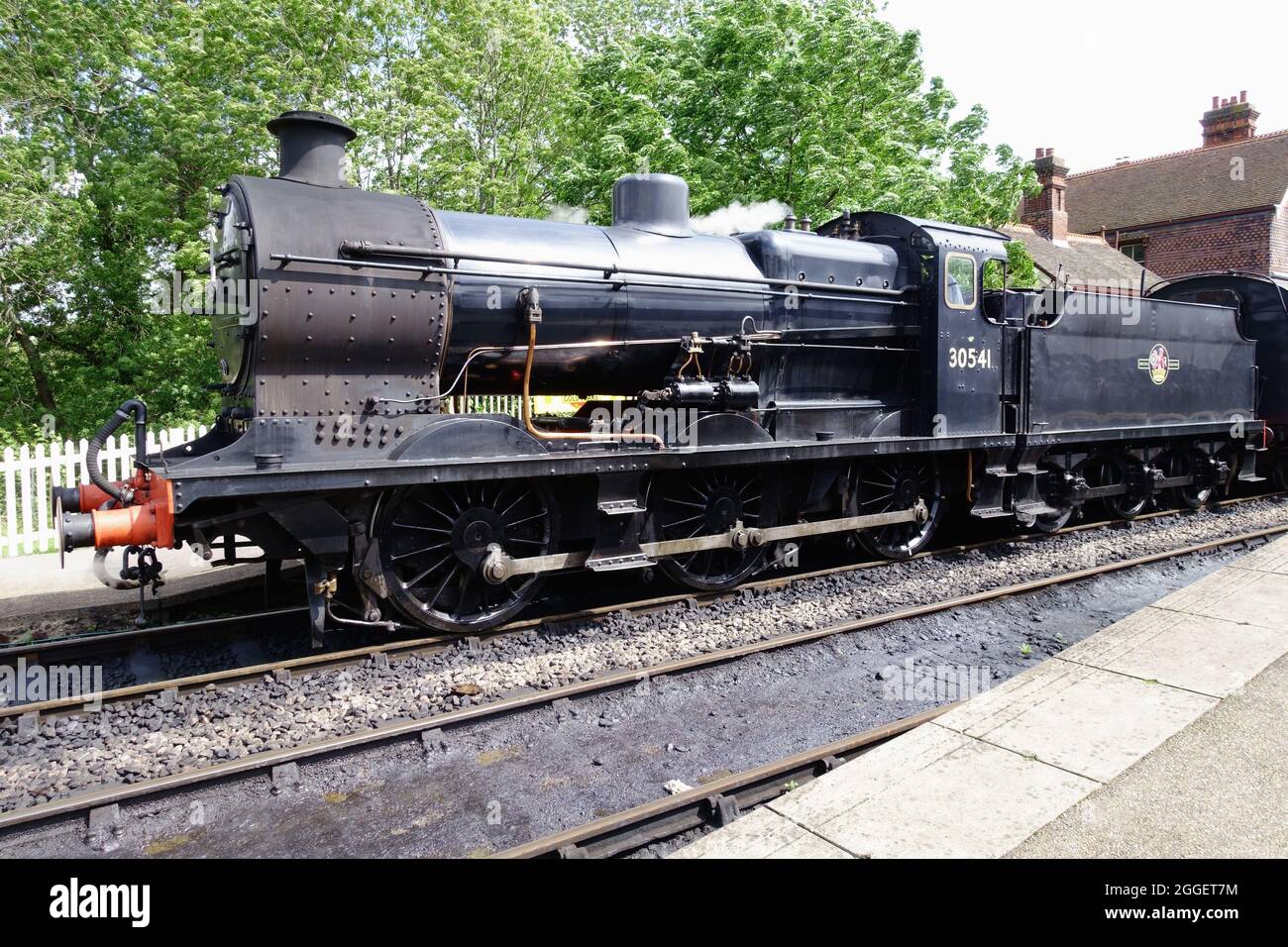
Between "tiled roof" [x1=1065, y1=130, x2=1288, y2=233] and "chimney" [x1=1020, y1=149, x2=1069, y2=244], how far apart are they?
13.3 feet

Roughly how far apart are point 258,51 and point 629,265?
13384mm

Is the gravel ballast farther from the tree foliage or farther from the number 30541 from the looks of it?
the tree foliage

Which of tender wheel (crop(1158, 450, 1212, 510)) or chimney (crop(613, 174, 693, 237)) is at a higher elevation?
chimney (crop(613, 174, 693, 237))

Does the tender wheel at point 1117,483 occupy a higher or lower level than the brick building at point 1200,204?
lower

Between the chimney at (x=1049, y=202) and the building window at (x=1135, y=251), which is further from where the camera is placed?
the building window at (x=1135, y=251)

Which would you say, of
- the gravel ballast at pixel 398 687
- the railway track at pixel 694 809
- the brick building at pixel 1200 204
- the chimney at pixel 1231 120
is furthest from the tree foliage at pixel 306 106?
the chimney at pixel 1231 120

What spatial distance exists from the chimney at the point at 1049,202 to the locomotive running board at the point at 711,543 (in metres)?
25.2

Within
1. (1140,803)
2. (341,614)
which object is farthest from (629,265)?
(1140,803)

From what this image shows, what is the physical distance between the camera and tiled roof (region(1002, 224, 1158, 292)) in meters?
27.3

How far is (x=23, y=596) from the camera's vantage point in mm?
7730

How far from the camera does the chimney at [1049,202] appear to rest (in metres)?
28.7

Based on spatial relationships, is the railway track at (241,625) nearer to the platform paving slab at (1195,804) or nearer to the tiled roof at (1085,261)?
the platform paving slab at (1195,804)

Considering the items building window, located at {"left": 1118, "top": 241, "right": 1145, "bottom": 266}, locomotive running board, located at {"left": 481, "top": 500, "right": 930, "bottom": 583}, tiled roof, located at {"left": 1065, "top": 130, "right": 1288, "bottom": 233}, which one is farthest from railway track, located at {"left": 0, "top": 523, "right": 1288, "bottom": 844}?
building window, located at {"left": 1118, "top": 241, "right": 1145, "bottom": 266}
